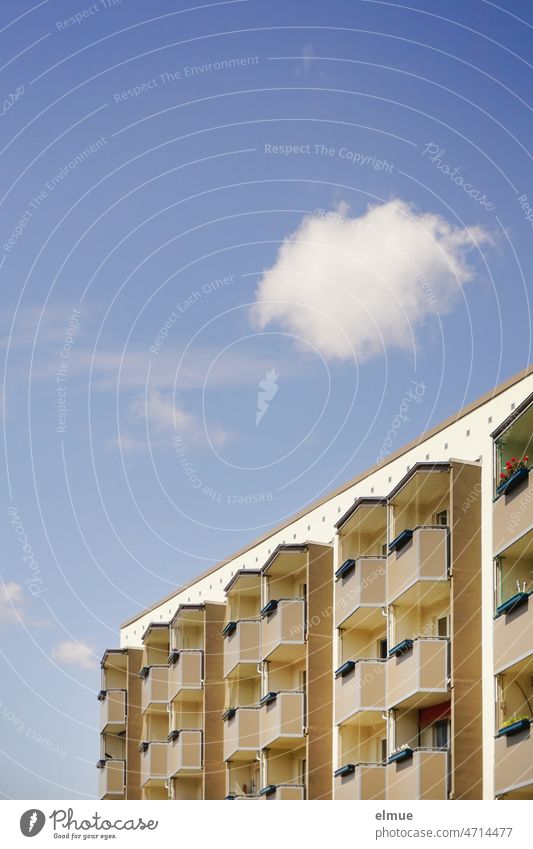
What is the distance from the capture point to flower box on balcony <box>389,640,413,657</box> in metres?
45.3

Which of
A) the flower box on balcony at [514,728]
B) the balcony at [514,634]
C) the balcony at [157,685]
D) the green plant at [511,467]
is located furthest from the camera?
the balcony at [157,685]

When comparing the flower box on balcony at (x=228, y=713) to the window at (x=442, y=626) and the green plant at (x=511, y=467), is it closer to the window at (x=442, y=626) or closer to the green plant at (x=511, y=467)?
the window at (x=442, y=626)

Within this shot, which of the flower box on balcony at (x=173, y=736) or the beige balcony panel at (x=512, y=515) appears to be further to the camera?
the flower box on balcony at (x=173, y=736)

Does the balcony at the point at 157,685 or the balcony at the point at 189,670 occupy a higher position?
the balcony at the point at 157,685

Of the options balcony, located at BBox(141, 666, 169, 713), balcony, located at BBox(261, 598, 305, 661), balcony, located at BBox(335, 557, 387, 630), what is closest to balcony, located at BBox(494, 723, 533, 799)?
balcony, located at BBox(335, 557, 387, 630)

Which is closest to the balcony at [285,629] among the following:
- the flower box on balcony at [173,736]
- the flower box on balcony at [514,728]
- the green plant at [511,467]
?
the flower box on balcony at [173,736]

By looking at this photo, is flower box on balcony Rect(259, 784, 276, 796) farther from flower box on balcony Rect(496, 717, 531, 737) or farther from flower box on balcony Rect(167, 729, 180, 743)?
flower box on balcony Rect(496, 717, 531, 737)

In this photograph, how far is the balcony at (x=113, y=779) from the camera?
77.4 metres

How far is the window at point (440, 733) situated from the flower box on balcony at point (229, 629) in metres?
18.1

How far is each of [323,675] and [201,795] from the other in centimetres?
1551

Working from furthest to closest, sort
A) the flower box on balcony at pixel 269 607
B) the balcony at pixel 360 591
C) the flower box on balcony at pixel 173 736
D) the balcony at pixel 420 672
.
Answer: the flower box on balcony at pixel 173 736 → the flower box on balcony at pixel 269 607 → the balcony at pixel 360 591 → the balcony at pixel 420 672

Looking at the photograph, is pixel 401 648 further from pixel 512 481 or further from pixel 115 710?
pixel 115 710
